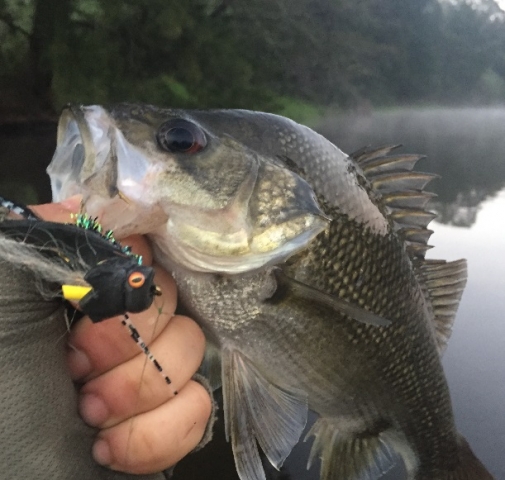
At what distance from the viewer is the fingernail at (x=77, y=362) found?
931mm

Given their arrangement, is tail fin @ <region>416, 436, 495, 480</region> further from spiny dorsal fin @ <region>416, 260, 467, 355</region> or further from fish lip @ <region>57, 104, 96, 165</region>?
fish lip @ <region>57, 104, 96, 165</region>

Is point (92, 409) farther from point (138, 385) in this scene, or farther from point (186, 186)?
point (186, 186)

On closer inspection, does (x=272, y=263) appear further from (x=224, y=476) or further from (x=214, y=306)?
(x=224, y=476)

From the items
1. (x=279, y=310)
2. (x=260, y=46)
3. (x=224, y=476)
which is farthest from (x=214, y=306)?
(x=260, y=46)

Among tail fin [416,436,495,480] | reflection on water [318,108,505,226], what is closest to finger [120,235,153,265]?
tail fin [416,436,495,480]

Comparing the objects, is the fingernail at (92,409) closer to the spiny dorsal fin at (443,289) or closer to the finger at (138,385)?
the finger at (138,385)

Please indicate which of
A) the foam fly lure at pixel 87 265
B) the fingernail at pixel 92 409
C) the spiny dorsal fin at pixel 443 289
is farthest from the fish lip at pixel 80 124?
the spiny dorsal fin at pixel 443 289

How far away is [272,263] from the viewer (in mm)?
1100

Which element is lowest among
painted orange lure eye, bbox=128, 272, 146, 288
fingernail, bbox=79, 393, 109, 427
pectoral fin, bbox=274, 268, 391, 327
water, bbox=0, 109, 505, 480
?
water, bbox=0, 109, 505, 480

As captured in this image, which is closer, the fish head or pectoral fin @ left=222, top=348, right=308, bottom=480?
the fish head

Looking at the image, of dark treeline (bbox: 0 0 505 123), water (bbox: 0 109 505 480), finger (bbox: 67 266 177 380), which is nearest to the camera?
finger (bbox: 67 266 177 380)

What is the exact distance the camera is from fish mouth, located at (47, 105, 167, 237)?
0.91m

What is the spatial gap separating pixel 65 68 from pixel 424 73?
2858 centimetres

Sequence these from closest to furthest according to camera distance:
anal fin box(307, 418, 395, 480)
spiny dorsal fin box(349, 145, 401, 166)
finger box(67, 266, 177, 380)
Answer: finger box(67, 266, 177, 380)
spiny dorsal fin box(349, 145, 401, 166)
anal fin box(307, 418, 395, 480)
